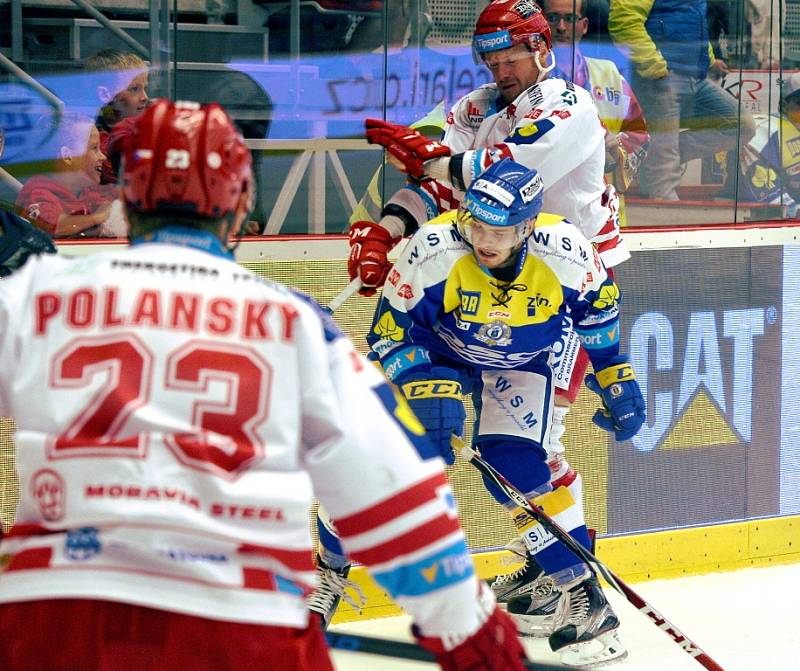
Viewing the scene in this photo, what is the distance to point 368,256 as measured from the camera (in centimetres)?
350

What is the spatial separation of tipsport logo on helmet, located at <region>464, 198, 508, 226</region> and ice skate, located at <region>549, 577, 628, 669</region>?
94cm

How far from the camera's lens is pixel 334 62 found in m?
3.82

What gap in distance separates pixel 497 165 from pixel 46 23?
1.10m

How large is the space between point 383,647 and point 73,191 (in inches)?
74.4

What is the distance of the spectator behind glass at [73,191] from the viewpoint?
3490 mm

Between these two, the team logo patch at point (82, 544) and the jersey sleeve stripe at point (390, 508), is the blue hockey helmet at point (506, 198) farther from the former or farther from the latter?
the team logo patch at point (82, 544)

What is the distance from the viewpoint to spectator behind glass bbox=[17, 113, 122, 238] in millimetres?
3490

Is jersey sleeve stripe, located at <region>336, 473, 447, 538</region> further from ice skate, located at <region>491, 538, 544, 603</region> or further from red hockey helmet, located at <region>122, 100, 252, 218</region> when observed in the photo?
ice skate, located at <region>491, 538, 544, 603</region>

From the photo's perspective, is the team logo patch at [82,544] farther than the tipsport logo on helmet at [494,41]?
No

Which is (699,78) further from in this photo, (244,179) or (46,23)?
(244,179)

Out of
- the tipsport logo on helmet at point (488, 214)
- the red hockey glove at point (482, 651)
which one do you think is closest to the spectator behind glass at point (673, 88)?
the tipsport logo on helmet at point (488, 214)

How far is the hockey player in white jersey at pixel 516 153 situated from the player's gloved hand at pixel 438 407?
350 millimetres

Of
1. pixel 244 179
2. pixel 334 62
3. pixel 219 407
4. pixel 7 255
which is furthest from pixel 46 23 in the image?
pixel 219 407

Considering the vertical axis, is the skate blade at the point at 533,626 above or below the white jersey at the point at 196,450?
below
